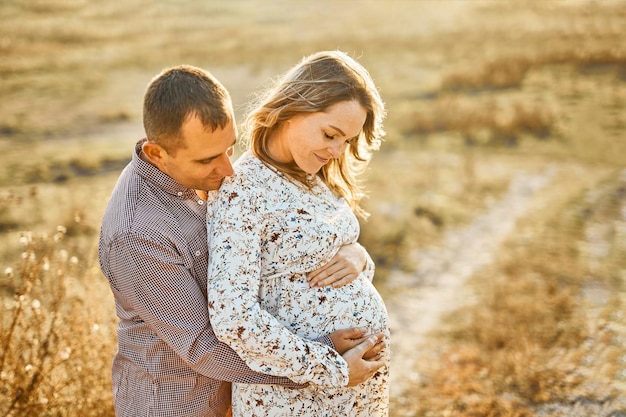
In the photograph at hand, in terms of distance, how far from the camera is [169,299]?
7.77 ft

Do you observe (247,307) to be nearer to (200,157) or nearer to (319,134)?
(200,157)

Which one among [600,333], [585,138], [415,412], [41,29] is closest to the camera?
[415,412]

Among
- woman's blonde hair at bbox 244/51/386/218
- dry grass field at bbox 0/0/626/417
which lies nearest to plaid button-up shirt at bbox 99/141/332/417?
woman's blonde hair at bbox 244/51/386/218

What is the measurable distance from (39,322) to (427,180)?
724 centimetres

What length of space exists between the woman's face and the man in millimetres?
301

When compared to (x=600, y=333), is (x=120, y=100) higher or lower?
lower

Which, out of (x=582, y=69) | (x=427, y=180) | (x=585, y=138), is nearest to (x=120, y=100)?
(x=427, y=180)

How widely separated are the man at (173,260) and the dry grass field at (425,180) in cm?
111

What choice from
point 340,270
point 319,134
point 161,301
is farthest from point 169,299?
point 319,134

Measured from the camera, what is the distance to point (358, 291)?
9.38ft

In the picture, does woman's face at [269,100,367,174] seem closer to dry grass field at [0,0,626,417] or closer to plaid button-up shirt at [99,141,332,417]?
plaid button-up shirt at [99,141,332,417]

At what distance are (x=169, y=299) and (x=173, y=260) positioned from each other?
0.14 metres

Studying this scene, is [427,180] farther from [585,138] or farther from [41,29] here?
[41,29]

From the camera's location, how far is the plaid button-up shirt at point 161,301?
2361mm
